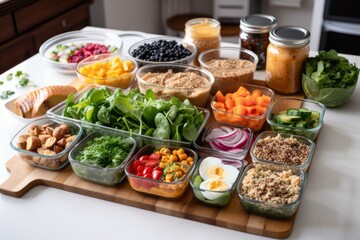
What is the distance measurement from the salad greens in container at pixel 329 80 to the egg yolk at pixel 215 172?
0.56m

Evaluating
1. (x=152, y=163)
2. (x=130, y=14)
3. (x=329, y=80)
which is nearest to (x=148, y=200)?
(x=152, y=163)

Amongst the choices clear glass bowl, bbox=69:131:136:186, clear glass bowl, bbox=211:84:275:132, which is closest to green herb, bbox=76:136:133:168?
clear glass bowl, bbox=69:131:136:186

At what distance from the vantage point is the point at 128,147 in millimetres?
1395

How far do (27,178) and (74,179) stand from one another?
5.7 inches

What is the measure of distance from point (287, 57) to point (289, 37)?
2.8 inches

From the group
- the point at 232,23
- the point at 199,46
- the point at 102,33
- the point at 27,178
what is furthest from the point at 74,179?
the point at 232,23

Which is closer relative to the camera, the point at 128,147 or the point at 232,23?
the point at 128,147

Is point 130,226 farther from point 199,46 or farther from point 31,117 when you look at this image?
point 199,46

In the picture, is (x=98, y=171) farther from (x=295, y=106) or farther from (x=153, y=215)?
(x=295, y=106)

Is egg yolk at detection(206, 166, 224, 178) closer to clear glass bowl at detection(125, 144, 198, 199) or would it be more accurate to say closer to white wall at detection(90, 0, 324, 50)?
clear glass bowl at detection(125, 144, 198, 199)

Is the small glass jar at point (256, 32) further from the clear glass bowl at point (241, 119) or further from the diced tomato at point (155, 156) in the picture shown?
the diced tomato at point (155, 156)

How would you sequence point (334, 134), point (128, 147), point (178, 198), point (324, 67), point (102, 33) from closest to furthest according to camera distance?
1. point (178, 198)
2. point (128, 147)
3. point (334, 134)
4. point (324, 67)
5. point (102, 33)

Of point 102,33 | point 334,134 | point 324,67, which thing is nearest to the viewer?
point 334,134

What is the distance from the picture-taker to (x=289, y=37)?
1649mm
